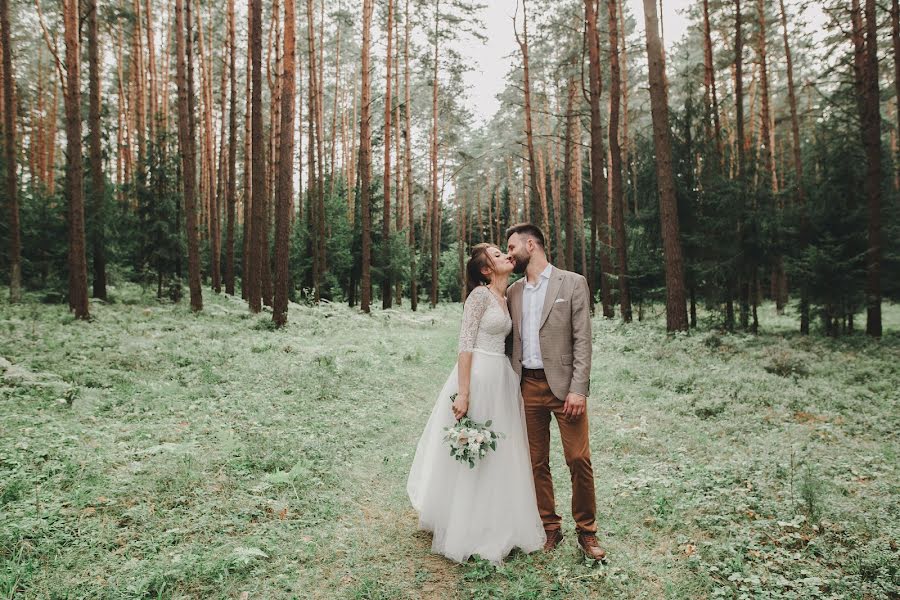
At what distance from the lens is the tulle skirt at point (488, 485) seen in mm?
3867

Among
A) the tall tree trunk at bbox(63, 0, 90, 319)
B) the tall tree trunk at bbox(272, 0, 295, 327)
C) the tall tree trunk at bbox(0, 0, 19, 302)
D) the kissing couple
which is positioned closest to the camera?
the kissing couple

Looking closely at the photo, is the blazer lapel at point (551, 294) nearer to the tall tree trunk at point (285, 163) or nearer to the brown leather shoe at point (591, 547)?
the brown leather shoe at point (591, 547)

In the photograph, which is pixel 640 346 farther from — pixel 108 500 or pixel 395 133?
pixel 395 133

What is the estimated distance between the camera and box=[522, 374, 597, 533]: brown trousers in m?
3.86

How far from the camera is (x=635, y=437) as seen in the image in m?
6.59

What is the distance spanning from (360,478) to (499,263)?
3029mm

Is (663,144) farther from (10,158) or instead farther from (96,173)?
(10,158)

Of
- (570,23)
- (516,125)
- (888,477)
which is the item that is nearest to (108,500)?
(888,477)

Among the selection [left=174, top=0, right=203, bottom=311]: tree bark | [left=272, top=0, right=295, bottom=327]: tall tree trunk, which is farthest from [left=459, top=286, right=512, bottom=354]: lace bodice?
[left=174, top=0, right=203, bottom=311]: tree bark

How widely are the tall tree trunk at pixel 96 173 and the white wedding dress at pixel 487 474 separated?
1488 cm

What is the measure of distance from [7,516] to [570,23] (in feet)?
85.8

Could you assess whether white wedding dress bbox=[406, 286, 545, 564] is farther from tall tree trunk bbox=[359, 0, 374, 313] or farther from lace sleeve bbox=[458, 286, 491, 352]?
tall tree trunk bbox=[359, 0, 374, 313]

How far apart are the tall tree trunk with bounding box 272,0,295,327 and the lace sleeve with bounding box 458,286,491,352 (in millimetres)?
10773

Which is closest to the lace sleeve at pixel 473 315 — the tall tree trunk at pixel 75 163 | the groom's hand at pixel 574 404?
the groom's hand at pixel 574 404
